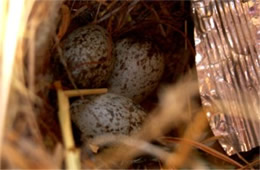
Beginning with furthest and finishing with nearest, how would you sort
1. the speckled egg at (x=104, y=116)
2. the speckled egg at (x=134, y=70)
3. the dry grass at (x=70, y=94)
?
the speckled egg at (x=134, y=70)
the speckled egg at (x=104, y=116)
the dry grass at (x=70, y=94)

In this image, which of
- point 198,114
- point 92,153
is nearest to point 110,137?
point 92,153

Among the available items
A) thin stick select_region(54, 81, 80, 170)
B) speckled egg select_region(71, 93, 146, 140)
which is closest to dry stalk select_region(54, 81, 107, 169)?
thin stick select_region(54, 81, 80, 170)

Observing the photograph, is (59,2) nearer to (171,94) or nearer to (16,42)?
(16,42)

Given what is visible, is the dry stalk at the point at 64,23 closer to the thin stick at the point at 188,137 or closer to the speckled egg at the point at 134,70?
the speckled egg at the point at 134,70

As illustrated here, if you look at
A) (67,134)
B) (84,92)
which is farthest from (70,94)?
(67,134)

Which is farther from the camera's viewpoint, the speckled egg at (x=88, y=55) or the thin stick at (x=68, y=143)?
the speckled egg at (x=88, y=55)

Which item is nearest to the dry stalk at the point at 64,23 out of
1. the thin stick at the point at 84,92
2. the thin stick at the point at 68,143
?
the thin stick at the point at 84,92

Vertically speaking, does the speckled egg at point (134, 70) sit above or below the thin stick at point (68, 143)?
above

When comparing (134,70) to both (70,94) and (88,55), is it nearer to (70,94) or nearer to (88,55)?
(88,55)
